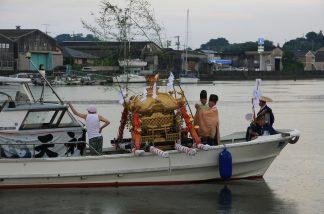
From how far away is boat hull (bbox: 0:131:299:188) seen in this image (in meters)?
15.9

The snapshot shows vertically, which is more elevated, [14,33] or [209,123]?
[14,33]

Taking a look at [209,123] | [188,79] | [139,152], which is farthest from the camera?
[188,79]

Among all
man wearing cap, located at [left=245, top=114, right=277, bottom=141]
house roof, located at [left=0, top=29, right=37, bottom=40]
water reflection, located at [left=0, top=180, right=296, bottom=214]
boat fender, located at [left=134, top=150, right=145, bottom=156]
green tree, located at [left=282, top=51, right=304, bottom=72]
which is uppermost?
house roof, located at [left=0, top=29, right=37, bottom=40]

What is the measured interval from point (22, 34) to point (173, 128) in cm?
11309

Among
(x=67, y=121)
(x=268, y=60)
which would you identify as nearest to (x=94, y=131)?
(x=67, y=121)

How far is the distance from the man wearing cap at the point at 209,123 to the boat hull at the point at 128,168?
608 mm

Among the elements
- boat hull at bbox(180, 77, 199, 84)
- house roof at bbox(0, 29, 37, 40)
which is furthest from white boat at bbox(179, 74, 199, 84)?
house roof at bbox(0, 29, 37, 40)

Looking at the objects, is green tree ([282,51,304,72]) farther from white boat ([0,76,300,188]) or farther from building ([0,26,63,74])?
white boat ([0,76,300,188])

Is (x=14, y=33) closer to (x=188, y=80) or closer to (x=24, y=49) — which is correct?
(x=24, y=49)

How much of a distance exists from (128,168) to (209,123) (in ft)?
7.27

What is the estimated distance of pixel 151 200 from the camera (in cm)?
1543

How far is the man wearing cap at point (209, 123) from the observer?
55.4ft

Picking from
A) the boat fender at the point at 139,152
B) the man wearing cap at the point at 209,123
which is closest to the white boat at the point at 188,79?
the man wearing cap at the point at 209,123

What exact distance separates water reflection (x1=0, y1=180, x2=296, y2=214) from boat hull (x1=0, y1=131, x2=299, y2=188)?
195mm
